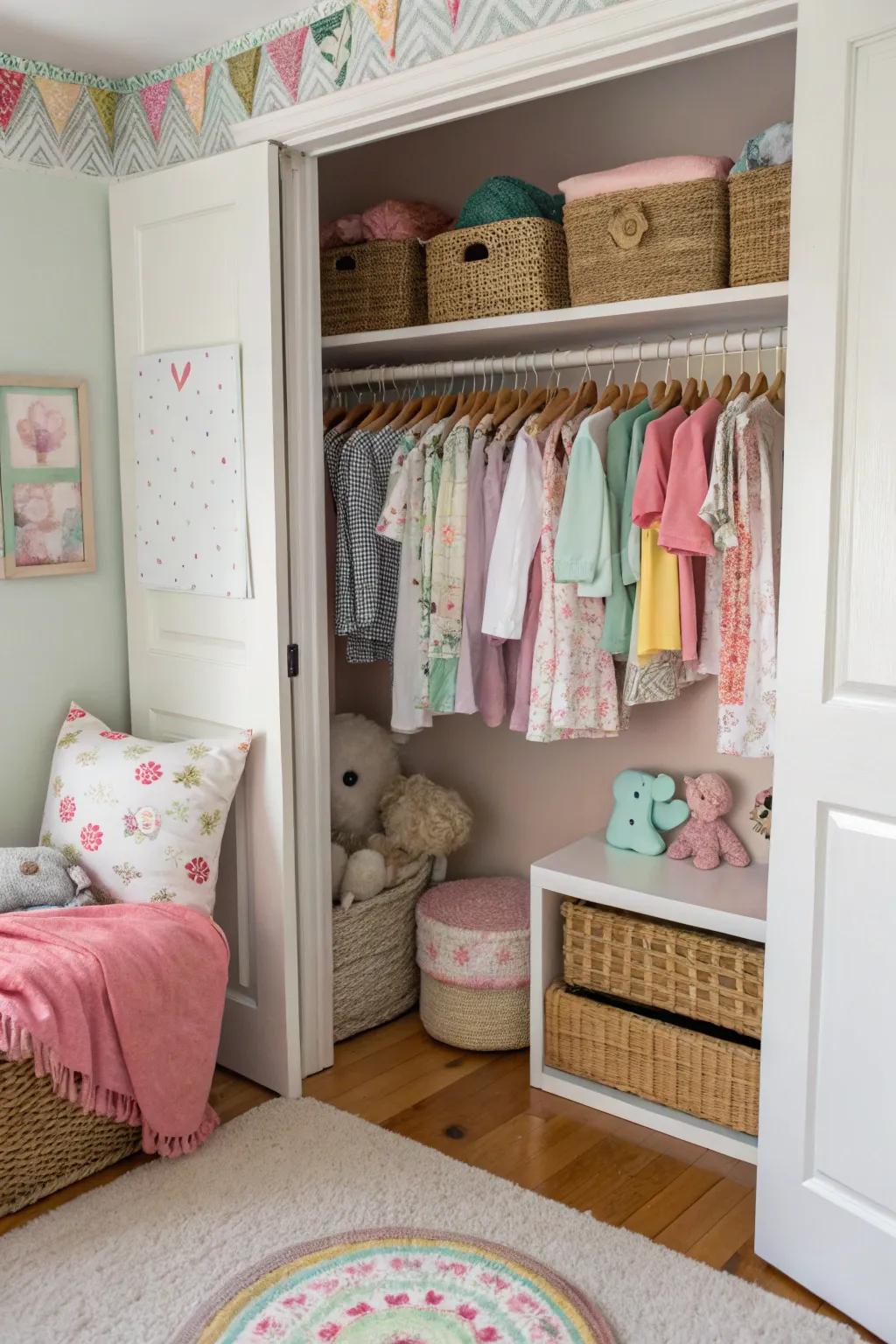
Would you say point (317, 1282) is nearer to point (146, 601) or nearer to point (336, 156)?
point (146, 601)

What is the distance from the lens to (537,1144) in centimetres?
263

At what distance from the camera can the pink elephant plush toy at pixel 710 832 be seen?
285 cm

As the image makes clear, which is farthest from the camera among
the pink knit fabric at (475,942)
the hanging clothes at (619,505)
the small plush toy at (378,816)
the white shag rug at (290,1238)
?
the small plush toy at (378,816)

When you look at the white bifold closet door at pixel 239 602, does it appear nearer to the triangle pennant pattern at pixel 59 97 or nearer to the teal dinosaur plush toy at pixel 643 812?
the triangle pennant pattern at pixel 59 97

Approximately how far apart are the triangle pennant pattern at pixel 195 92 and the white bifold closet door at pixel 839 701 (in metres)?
1.44

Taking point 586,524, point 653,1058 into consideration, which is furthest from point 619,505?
point 653,1058

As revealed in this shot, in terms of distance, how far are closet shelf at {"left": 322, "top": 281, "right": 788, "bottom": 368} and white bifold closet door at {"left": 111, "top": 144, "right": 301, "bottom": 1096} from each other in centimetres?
40

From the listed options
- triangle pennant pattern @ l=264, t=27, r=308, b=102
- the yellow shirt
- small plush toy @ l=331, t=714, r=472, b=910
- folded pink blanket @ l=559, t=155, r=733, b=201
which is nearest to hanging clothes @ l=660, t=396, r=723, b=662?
the yellow shirt

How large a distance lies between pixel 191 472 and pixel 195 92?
0.87 m

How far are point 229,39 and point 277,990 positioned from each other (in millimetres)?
2125

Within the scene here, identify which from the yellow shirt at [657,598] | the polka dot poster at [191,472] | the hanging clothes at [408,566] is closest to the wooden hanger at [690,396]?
the yellow shirt at [657,598]

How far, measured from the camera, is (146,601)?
304 cm

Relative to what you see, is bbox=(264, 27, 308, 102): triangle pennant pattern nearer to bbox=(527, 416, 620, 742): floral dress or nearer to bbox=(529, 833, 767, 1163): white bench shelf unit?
bbox=(527, 416, 620, 742): floral dress

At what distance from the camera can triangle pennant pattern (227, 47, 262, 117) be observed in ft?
8.81
